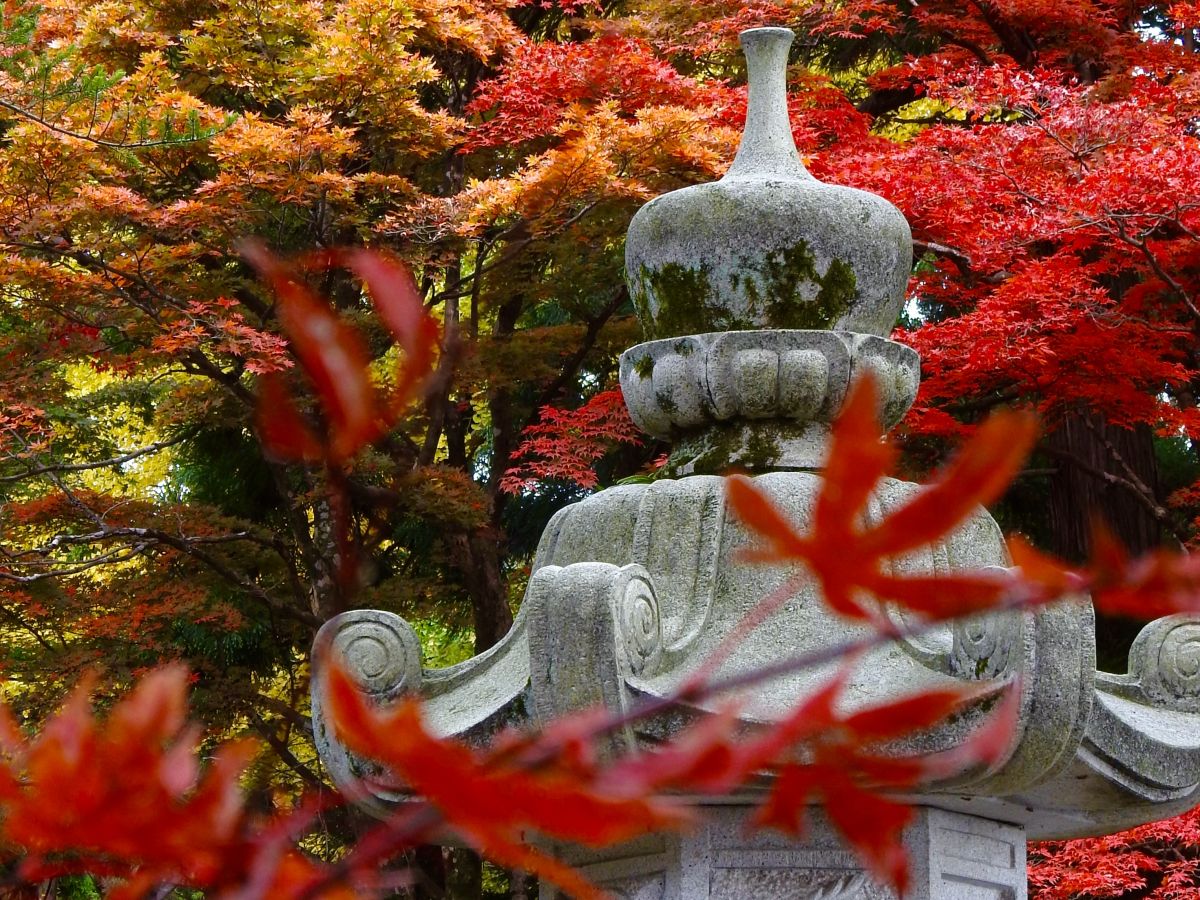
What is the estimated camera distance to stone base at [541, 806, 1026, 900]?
3072 millimetres

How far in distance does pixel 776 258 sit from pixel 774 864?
141 centimetres

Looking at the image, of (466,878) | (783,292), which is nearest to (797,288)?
(783,292)

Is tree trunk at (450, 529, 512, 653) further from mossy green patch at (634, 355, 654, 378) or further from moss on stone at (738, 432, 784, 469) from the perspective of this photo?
moss on stone at (738, 432, 784, 469)

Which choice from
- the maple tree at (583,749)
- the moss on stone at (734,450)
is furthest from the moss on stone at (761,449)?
the maple tree at (583,749)

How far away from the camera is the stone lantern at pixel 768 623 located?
2.88 metres

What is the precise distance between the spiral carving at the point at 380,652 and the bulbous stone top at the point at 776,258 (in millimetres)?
1006

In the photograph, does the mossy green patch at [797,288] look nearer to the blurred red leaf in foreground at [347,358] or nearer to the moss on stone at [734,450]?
the moss on stone at [734,450]

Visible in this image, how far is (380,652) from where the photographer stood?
3.40 meters

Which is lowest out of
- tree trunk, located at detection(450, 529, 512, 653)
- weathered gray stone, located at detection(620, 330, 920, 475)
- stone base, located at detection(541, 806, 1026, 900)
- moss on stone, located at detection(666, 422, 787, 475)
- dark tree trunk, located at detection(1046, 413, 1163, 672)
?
tree trunk, located at detection(450, 529, 512, 653)

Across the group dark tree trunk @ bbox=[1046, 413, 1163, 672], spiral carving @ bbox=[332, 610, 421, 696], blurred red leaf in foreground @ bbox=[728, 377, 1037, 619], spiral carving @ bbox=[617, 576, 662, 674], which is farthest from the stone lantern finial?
dark tree trunk @ bbox=[1046, 413, 1163, 672]

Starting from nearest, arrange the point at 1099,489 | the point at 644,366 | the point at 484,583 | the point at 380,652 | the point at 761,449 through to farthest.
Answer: the point at 380,652, the point at 761,449, the point at 644,366, the point at 1099,489, the point at 484,583

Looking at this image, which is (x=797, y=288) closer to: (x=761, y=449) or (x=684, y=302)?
(x=684, y=302)

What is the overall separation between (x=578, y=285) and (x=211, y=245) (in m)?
2.22

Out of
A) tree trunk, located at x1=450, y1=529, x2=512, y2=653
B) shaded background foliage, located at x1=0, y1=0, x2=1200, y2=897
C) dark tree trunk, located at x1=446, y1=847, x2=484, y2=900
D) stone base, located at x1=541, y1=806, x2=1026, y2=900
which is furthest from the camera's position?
tree trunk, located at x1=450, y1=529, x2=512, y2=653
